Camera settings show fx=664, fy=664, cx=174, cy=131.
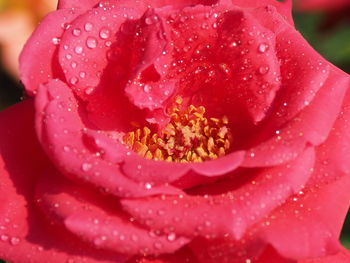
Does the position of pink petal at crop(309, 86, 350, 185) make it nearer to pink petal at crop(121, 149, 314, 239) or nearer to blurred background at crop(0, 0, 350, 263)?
pink petal at crop(121, 149, 314, 239)

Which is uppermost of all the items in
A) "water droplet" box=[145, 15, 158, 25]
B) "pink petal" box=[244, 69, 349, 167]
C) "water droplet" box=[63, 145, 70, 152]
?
"water droplet" box=[145, 15, 158, 25]

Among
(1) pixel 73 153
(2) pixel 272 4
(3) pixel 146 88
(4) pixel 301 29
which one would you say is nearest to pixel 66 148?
(1) pixel 73 153

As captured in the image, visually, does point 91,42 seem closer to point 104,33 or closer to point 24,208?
point 104,33

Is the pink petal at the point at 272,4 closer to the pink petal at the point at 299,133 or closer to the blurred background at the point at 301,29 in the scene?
the pink petal at the point at 299,133

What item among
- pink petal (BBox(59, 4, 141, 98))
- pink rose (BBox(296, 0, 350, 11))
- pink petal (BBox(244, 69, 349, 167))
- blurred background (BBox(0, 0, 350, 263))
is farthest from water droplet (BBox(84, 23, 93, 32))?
pink rose (BBox(296, 0, 350, 11))

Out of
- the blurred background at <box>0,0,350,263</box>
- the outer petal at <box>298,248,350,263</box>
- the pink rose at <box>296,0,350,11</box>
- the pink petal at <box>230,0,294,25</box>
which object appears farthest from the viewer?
the pink rose at <box>296,0,350,11</box>

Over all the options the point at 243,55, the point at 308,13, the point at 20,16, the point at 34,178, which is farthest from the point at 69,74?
the point at 20,16

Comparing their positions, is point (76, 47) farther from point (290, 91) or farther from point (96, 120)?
point (290, 91)
